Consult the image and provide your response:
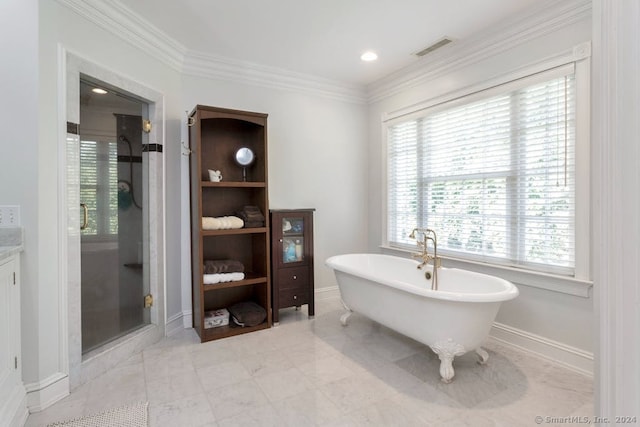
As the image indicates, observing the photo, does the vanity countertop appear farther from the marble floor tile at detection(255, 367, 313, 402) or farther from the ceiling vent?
the ceiling vent

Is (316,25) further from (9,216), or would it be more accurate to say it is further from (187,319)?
(187,319)

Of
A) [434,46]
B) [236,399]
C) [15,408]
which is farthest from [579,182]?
[15,408]

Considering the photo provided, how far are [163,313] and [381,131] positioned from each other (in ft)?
10.2

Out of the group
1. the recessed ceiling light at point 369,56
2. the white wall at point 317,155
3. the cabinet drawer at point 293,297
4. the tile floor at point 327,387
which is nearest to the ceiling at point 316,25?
the recessed ceiling light at point 369,56

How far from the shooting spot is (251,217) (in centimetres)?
317

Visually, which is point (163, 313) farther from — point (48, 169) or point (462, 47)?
point (462, 47)

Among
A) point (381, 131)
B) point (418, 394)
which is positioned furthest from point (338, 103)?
point (418, 394)

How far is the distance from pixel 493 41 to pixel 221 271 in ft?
10.2

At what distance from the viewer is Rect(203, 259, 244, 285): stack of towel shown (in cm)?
296

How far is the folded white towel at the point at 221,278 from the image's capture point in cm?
294

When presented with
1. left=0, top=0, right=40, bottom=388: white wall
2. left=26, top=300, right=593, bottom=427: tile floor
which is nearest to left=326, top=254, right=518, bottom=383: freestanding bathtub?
left=26, top=300, right=593, bottom=427: tile floor

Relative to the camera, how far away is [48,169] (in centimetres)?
200

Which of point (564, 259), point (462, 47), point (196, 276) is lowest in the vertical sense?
point (196, 276)

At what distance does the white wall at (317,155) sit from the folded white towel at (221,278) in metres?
0.91
